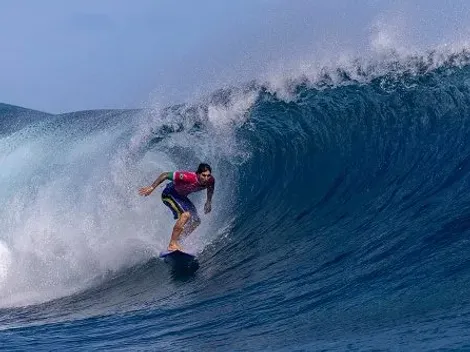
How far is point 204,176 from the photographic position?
8469 mm

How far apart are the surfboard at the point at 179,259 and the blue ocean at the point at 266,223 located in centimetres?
16

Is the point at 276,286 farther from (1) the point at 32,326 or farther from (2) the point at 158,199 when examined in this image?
(2) the point at 158,199

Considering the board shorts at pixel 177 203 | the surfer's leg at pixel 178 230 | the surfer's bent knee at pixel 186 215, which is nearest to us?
the surfer's leg at pixel 178 230

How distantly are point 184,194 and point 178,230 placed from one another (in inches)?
21.6

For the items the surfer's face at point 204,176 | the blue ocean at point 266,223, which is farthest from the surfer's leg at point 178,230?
the surfer's face at point 204,176

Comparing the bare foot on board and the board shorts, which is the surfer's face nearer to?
the board shorts

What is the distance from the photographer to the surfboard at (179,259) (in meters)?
8.29

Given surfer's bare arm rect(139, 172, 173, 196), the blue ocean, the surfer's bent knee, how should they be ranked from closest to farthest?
the blue ocean, surfer's bare arm rect(139, 172, 173, 196), the surfer's bent knee

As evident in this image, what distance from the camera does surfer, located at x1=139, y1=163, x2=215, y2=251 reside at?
8.45 m

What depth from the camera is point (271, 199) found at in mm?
10281

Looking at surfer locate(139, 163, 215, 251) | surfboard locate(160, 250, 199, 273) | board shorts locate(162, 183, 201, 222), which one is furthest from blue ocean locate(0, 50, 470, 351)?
board shorts locate(162, 183, 201, 222)

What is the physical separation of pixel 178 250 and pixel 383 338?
14.4ft

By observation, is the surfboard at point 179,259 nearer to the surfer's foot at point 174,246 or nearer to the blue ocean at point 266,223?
the surfer's foot at point 174,246

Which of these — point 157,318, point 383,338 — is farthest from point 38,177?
point 383,338
